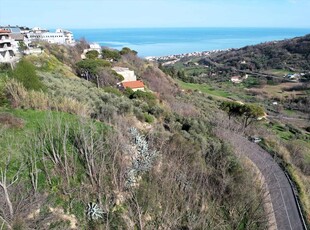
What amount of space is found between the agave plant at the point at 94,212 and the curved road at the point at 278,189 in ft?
32.2

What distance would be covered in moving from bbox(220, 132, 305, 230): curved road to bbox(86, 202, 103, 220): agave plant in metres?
9.80

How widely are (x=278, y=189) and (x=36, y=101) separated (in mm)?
15184

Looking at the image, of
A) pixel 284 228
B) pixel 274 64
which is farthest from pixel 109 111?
pixel 274 64

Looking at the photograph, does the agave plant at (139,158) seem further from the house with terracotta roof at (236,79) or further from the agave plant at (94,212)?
the house with terracotta roof at (236,79)

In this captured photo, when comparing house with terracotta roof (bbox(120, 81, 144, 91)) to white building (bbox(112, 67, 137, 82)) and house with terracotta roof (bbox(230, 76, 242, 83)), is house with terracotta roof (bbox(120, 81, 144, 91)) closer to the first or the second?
white building (bbox(112, 67, 137, 82))

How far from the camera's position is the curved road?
15.2m

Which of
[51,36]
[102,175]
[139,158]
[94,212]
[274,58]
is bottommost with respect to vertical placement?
[274,58]

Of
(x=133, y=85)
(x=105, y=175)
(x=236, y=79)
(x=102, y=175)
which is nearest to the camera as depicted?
(x=102, y=175)

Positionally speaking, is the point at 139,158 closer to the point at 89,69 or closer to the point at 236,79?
the point at 89,69

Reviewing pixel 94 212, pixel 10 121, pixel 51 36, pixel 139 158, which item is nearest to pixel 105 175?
pixel 94 212

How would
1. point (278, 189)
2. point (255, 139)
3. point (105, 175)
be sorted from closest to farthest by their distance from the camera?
point (105, 175), point (278, 189), point (255, 139)

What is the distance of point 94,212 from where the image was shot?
31.7ft

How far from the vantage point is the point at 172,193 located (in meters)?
11.3

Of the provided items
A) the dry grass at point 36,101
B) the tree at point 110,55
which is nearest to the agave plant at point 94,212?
the dry grass at point 36,101
